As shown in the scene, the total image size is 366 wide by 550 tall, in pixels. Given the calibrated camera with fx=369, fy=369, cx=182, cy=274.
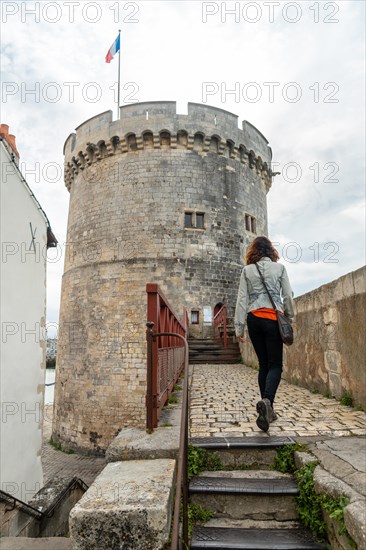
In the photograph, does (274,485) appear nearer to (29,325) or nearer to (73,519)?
(73,519)

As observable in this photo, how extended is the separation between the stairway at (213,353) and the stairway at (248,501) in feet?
28.6

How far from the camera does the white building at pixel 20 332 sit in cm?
617

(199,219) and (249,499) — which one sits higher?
(199,219)

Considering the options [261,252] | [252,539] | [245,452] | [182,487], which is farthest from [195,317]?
[182,487]

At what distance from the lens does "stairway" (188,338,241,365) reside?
11.8 metres

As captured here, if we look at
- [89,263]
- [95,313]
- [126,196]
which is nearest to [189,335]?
[95,313]

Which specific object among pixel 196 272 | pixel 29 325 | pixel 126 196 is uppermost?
pixel 126 196

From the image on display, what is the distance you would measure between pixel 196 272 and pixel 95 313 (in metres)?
4.03

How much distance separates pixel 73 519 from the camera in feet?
5.98

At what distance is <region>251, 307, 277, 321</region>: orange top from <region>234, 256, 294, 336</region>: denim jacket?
31 millimetres

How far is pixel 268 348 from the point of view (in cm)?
352

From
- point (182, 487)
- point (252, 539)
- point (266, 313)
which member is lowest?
point (252, 539)

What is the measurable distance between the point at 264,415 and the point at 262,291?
1153mm

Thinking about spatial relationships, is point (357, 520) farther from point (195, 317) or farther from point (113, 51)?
point (113, 51)
